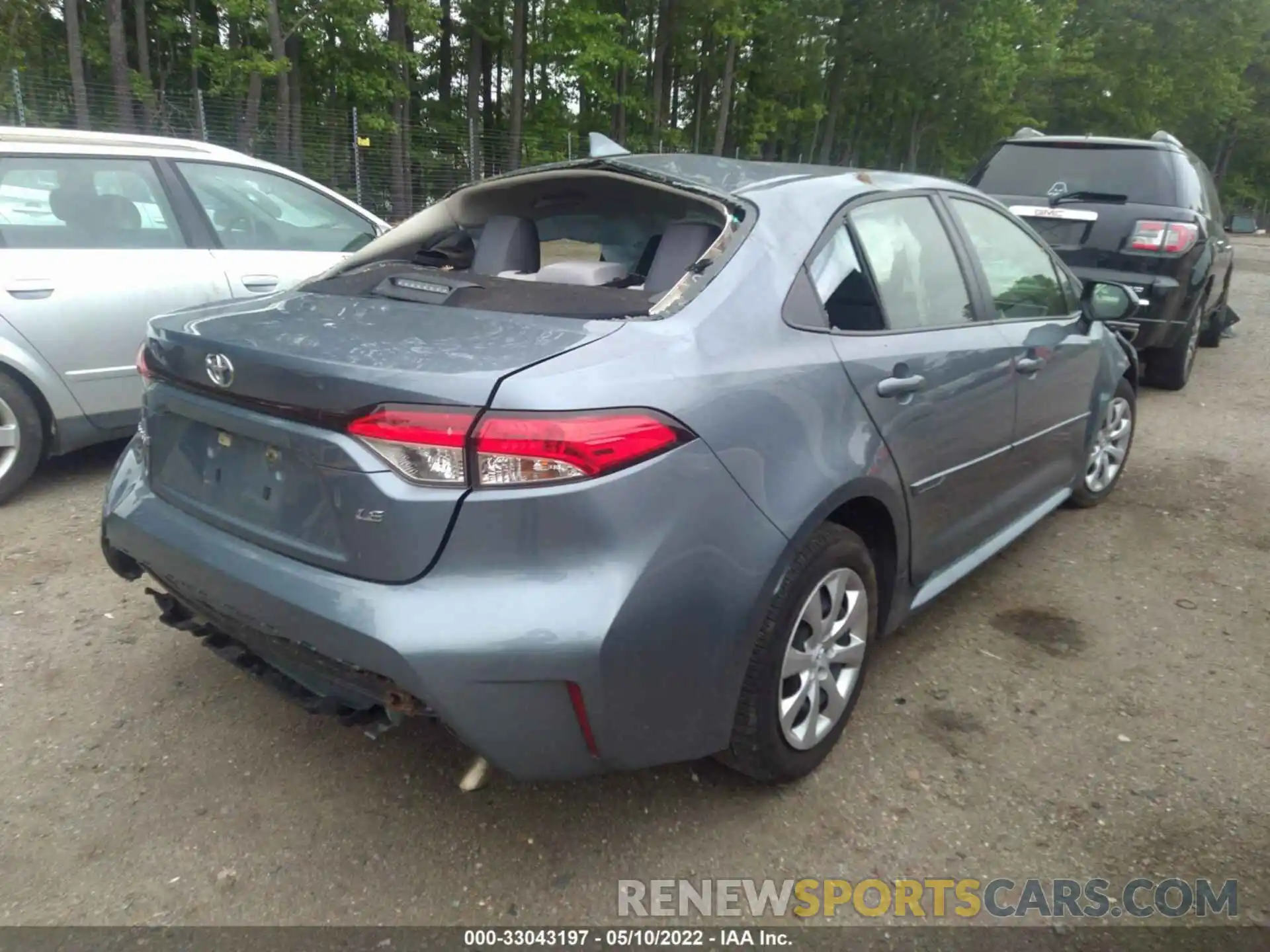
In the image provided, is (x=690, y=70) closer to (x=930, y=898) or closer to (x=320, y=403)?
(x=320, y=403)

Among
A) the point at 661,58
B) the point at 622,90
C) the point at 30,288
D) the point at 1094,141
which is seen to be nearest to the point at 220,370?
the point at 30,288

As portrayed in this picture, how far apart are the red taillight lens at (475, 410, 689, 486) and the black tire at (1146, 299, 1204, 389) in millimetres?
6609

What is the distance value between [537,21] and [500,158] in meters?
9.27

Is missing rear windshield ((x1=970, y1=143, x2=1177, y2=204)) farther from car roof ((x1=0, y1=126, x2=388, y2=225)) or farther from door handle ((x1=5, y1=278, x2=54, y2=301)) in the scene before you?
door handle ((x1=5, y1=278, x2=54, y2=301))

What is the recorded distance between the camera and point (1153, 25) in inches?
1319

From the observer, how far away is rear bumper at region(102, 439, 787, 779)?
192 centimetres

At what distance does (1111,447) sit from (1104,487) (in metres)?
0.20

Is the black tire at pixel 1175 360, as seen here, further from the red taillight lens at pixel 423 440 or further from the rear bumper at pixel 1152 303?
the red taillight lens at pixel 423 440

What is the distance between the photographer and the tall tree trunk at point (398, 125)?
60.7ft

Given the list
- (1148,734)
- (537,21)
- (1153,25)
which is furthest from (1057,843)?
(1153,25)

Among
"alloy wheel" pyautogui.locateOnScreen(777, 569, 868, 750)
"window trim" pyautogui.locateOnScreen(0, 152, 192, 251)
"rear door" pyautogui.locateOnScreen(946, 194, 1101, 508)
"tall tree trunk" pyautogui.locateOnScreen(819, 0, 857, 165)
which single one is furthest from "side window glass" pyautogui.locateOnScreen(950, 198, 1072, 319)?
"tall tree trunk" pyautogui.locateOnScreen(819, 0, 857, 165)

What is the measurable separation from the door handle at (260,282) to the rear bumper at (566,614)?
327 centimetres

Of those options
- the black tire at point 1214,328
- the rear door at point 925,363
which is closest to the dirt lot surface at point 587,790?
the rear door at point 925,363

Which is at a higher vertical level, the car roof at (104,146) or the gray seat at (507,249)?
the car roof at (104,146)
